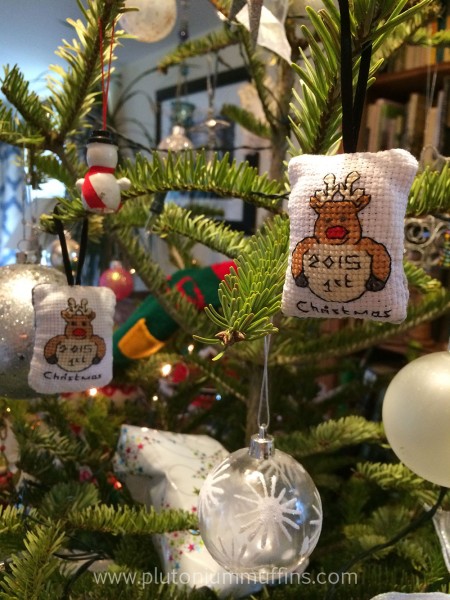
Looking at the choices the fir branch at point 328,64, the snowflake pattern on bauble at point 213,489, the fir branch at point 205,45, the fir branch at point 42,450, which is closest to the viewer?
the fir branch at point 328,64

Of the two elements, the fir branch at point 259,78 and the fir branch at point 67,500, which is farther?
the fir branch at point 259,78

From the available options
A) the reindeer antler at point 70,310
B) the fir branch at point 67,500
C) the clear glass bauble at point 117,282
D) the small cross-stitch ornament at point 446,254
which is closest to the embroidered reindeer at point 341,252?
the reindeer antler at point 70,310

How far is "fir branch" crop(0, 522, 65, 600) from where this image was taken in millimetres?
369

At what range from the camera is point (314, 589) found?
0.48 metres

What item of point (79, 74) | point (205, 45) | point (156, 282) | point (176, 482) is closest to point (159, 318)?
point (156, 282)

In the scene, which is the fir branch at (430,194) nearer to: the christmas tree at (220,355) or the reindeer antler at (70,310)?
the christmas tree at (220,355)

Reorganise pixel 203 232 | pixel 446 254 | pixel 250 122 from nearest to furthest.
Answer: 1. pixel 203 232
2. pixel 446 254
3. pixel 250 122

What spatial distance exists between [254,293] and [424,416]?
0.18 m

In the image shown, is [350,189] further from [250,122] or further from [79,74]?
[250,122]

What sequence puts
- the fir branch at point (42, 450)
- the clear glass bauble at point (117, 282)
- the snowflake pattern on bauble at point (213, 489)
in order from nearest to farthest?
1. the snowflake pattern on bauble at point (213, 489)
2. the fir branch at point (42, 450)
3. the clear glass bauble at point (117, 282)

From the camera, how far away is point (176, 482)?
0.57 metres

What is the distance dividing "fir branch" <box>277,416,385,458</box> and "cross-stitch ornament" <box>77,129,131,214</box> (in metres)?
0.31

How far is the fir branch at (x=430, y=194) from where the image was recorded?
37cm

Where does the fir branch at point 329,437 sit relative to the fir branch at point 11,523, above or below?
above
